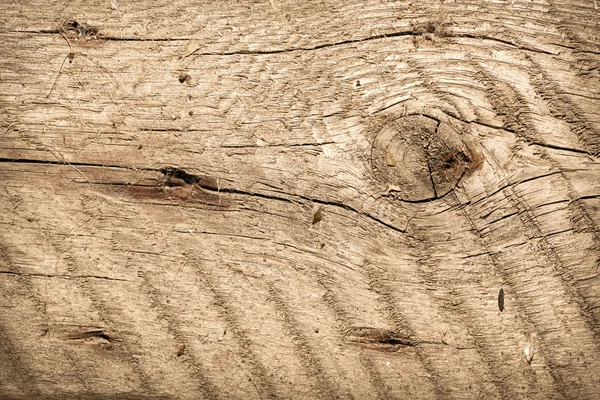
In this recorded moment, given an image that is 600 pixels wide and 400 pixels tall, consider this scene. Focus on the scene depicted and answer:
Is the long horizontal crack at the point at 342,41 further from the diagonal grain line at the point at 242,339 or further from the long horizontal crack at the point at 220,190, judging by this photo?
the diagonal grain line at the point at 242,339

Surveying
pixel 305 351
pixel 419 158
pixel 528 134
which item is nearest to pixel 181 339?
pixel 305 351

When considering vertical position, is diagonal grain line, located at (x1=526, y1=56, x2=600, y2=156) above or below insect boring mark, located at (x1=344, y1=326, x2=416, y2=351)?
above

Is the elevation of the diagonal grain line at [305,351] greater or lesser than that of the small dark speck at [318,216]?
lesser

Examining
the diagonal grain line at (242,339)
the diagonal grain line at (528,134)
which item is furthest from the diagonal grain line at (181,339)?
the diagonal grain line at (528,134)

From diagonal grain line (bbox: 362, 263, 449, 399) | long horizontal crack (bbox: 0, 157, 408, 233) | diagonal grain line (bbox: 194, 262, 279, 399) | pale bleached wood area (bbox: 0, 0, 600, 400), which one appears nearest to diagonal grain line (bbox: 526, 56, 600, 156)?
pale bleached wood area (bbox: 0, 0, 600, 400)

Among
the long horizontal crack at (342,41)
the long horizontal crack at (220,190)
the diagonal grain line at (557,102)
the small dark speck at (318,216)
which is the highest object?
the long horizontal crack at (342,41)

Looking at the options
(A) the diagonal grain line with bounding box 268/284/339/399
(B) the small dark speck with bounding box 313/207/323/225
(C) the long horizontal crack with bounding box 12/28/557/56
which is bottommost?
(A) the diagonal grain line with bounding box 268/284/339/399

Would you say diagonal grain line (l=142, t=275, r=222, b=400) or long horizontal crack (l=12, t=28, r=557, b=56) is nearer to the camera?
long horizontal crack (l=12, t=28, r=557, b=56)

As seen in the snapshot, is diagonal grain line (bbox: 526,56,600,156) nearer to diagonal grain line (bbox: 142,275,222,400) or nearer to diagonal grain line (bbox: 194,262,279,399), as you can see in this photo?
diagonal grain line (bbox: 194,262,279,399)

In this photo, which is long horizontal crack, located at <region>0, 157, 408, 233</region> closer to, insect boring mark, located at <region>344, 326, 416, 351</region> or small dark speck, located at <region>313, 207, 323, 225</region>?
small dark speck, located at <region>313, 207, 323, 225</region>
